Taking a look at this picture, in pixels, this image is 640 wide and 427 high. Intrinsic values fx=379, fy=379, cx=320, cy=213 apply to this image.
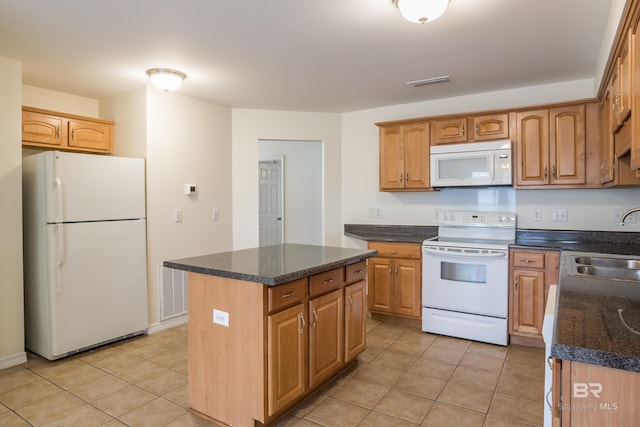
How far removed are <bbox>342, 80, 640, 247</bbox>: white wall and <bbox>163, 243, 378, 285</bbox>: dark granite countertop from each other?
1713 mm

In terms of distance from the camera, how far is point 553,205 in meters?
3.53

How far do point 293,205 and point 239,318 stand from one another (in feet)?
13.5

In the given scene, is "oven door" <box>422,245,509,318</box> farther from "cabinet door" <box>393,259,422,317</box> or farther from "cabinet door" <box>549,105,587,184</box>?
"cabinet door" <box>549,105,587,184</box>

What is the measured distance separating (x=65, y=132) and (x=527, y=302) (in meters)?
4.33

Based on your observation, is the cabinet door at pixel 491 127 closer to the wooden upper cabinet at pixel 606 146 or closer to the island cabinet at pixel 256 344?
the wooden upper cabinet at pixel 606 146

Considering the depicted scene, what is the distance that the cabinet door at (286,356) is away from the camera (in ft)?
6.36

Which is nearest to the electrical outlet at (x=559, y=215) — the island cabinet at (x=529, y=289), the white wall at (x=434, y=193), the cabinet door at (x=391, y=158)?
the white wall at (x=434, y=193)

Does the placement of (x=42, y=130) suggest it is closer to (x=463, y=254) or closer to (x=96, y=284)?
(x=96, y=284)

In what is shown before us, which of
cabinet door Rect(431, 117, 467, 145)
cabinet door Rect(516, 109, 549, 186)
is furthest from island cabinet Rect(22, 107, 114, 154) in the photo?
cabinet door Rect(516, 109, 549, 186)

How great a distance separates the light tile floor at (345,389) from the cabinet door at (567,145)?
4.94 ft

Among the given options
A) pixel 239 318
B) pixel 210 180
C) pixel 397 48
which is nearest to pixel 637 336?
pixel 239 318

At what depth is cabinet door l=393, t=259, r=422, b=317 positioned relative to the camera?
12.0ft

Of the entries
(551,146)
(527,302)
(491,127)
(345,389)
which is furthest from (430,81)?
(345,389)

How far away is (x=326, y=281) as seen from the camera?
2.36 metres
